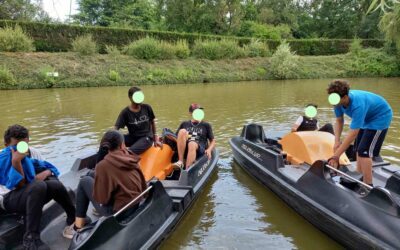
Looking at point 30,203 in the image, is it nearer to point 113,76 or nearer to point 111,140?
point 111,140

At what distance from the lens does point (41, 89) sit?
70.5ft

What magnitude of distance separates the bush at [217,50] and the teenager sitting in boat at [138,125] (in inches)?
995

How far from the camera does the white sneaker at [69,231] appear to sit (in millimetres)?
3836

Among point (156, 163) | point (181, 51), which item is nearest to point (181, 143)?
point (156, 163)

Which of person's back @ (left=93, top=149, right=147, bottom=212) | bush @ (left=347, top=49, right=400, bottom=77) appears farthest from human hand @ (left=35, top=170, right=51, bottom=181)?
bush @ (left=347, top=49, right=400, bottom=77)

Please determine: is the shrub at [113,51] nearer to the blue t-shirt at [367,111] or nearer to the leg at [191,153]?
the leg at [191,153]

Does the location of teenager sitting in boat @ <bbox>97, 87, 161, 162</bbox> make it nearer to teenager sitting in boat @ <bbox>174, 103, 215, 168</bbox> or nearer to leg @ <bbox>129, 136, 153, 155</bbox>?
leg @ <bbox>129, 136, 153, 155</bbox>

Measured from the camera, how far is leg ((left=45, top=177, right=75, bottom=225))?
3781 millimetres

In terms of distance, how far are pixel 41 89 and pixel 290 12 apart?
39204mm

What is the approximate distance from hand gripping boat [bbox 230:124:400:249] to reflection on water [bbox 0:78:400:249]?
28 cm

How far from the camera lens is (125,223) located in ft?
11.9

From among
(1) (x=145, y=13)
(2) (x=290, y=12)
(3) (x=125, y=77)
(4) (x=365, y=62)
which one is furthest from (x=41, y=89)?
(2) (x=290, y=12)

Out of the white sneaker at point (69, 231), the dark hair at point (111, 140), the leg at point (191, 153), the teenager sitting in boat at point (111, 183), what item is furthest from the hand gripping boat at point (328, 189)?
the white sneaker at point (69, 231)

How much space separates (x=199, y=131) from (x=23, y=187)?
3.27 m
